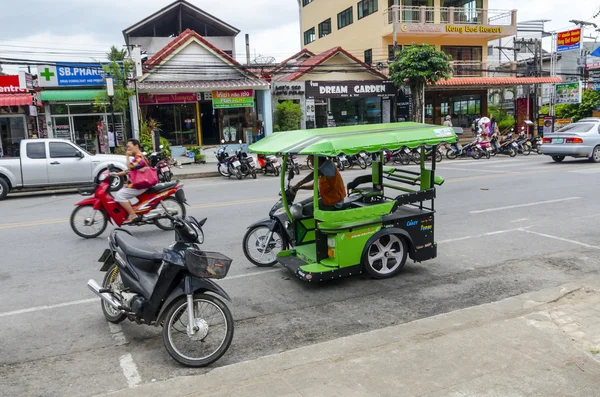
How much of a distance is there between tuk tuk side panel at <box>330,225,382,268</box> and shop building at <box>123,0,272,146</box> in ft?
61.0

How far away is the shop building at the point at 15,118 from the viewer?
2077 cm

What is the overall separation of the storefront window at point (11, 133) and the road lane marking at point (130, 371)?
68.4 feet

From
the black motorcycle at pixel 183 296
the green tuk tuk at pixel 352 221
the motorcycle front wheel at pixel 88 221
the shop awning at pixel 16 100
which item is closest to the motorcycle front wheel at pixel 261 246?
the green tuk tuk at pixel 352 221

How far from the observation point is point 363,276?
6.45m

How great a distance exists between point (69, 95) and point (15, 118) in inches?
103

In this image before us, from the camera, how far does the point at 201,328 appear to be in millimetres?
4176

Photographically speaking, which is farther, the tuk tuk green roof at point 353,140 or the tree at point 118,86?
the tree at point 118,86

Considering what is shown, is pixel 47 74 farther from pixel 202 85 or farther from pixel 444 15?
pixel 444 15

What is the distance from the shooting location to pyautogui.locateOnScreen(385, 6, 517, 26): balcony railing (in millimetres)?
30516

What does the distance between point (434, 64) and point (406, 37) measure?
6.28 m

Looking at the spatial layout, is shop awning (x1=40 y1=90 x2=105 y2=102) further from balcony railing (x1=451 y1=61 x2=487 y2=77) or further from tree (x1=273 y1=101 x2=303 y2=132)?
balcony railing (x1=451 y1=61 x2=487 y2=77)

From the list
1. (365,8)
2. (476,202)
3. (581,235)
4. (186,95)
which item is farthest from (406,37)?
(581,235)

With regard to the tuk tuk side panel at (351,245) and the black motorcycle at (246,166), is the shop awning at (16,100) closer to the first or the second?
the black motorcycle at (246,166)

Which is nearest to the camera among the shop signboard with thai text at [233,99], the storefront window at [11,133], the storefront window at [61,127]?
the storefront window at [11,133]
